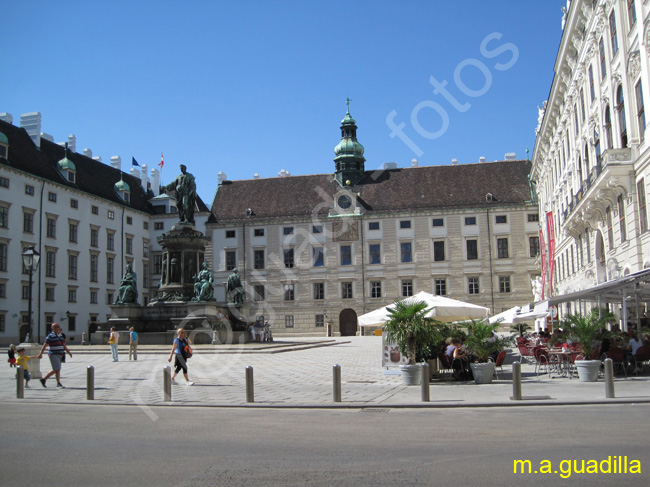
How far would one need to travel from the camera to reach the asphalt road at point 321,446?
725cm

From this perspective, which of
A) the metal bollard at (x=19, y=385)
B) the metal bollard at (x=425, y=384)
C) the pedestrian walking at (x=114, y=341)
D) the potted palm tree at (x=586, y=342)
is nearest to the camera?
the metal bollard at (x=425, y=384)

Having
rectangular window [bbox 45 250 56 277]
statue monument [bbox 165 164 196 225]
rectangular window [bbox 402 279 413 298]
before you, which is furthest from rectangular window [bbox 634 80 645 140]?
rectangular window [bbox 45 250 56 277]

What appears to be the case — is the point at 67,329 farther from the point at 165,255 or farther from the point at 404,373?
the point at 404,373

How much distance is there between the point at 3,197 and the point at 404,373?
44586 mm

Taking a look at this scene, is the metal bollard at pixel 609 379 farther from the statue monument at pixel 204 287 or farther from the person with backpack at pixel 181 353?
the statue monument at pixel 204 287

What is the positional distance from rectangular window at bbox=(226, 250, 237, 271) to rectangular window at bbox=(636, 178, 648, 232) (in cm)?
5000

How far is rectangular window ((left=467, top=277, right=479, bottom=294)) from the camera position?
65.6 m

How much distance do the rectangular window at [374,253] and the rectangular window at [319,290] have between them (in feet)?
18.4

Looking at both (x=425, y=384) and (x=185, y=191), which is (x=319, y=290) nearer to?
(x=185, y=191)

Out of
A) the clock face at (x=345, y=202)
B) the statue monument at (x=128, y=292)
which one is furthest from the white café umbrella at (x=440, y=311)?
the clock face at (x=345, y=202)

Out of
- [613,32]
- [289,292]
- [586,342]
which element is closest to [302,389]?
[586,342]

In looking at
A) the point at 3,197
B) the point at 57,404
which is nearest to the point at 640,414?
the point at 57,404

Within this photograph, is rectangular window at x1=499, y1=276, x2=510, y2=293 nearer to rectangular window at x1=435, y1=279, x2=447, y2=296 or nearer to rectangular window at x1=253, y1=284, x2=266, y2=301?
rectangular window at x1=435, y1=279, x2=447, y2=296

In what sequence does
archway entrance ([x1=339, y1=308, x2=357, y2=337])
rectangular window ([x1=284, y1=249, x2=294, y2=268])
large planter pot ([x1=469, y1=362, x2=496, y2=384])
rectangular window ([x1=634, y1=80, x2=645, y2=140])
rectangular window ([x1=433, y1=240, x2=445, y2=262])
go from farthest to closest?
rectangular window ([x1=284, y1=249, x2=294, y2=268]) < archway entrance ([x1=339, y1=308, x2=357, y2=337]) < rectangular window ([x1=433, y1=240, x2=445, y2=262]) < rectangular window ([x1=634, y1=80, x2=645, y2=140]) < large planter pot ([x1=469, y1=362, x2=496, y2=384])
